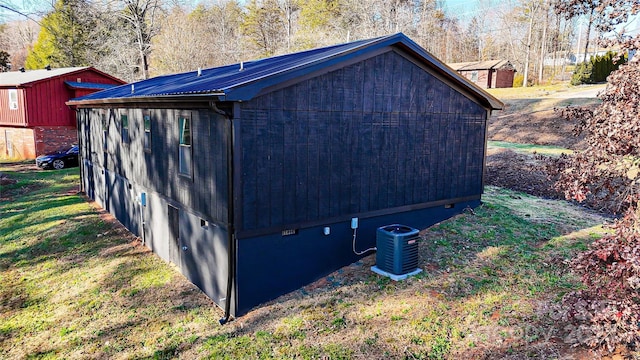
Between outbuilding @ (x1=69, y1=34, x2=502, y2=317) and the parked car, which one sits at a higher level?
outbuilding @ (x1=69, y1=34, x2=502, y2=317)

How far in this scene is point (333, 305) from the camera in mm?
7672

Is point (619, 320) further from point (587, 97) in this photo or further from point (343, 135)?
point (587, 97)

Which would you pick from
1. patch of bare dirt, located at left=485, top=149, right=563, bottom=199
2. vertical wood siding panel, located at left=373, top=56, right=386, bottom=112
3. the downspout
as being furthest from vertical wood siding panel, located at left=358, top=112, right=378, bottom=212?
patch of bare dirt, located at left=485, top=149, right=563, bottom=199

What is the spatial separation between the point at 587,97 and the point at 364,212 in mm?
22396

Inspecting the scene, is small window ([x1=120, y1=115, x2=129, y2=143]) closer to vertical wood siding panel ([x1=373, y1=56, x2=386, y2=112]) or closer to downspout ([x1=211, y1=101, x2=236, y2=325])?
downspout ([x1=211, y1=101, x2=236, y2=325])

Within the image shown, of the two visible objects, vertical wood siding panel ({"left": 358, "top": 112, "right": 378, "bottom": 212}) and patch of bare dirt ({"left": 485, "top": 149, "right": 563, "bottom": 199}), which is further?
patch of bare dirt ({"left": 485, "top": 149, "right": 563, "bottom": 199})

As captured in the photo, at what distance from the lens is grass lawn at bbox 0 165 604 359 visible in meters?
6.61

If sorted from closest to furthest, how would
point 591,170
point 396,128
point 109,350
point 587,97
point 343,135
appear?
point 591,170, point 109,350, point 343,135, point 396,128, point 587,97

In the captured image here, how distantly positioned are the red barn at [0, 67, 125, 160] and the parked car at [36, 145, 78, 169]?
1819mm

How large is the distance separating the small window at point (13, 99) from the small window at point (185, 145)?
21.7m

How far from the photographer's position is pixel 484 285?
802cm

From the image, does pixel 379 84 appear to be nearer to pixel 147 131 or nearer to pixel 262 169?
pixel 262 169

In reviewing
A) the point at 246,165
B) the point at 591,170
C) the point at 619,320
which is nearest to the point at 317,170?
the point at 246,165

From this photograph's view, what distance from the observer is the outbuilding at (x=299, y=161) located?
24.5 ft
